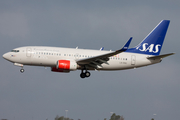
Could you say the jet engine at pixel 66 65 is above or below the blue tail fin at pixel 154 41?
below

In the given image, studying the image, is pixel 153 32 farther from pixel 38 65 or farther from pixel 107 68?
pixel 38 65

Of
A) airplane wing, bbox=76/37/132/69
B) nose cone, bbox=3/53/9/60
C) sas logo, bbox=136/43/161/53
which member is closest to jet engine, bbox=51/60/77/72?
airplane wing, bbox=76/37/132/69

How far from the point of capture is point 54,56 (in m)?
48.4

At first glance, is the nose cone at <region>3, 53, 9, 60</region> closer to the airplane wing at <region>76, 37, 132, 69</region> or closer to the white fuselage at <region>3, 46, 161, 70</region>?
the white fuselage at <region>3, 46, 161, 70</region>

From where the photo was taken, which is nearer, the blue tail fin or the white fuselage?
the white fuselage

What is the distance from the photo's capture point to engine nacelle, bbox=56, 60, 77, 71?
1874 inches

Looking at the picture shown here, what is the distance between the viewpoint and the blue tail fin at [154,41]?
176 ft

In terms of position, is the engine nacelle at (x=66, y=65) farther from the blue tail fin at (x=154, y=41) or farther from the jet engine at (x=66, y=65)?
the blue tail fin at (x=154, y=41)

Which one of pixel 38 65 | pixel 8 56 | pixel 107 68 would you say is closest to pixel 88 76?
pixel 107 68

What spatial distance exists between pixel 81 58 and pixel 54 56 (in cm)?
417

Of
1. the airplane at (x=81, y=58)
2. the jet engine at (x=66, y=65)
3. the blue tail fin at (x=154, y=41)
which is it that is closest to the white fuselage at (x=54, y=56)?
the airplane at (x=81, y=58)

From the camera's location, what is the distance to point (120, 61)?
51.0 metres

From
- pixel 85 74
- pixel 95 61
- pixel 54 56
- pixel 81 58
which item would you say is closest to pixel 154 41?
pixel 95 61

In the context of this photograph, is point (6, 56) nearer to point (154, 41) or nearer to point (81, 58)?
point (81, 58)
